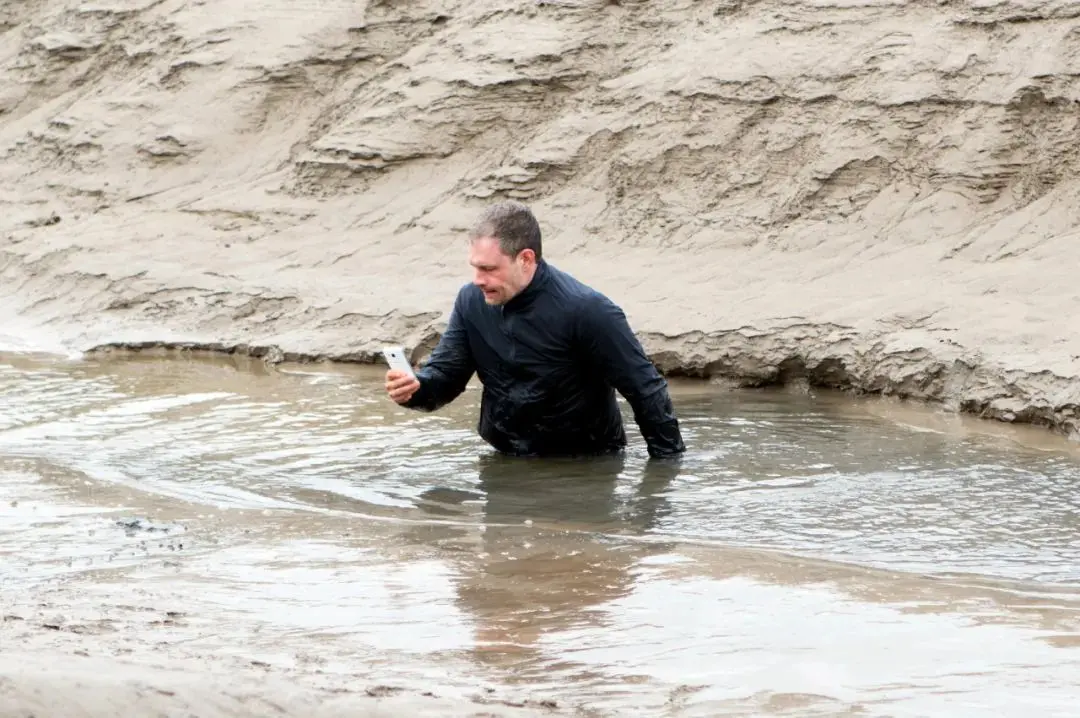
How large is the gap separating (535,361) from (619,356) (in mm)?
332

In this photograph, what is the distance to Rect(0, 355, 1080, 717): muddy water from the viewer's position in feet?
10.4

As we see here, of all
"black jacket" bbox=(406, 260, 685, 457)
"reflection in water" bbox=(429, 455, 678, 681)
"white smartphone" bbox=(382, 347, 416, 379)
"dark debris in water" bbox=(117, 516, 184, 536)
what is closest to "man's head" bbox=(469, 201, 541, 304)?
"black jacket" bbox=(406, 260, 685, 457)

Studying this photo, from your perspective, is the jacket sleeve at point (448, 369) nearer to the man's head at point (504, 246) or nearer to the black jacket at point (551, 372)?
the black jacket at point (551, 372)

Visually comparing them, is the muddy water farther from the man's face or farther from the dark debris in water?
the man's face

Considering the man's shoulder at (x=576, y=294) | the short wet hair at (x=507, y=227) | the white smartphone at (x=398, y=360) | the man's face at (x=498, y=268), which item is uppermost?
the short wet hair at (x=507, y=227)

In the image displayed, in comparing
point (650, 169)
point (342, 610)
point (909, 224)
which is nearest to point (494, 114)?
point (650, 169)

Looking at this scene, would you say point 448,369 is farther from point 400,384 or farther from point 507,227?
point 507,227

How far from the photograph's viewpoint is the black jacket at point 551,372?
5.72m

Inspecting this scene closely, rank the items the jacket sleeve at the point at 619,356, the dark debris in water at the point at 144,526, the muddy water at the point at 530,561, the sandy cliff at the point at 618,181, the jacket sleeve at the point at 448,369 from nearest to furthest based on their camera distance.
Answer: the muddy water at the point at 530,561 < the dark debris in water at the point at 144,526 < the jacket sleeve at the point at 619,356 < the jacket sleeve at the point at 448,369 < the sandy cliff at the point at 618,181

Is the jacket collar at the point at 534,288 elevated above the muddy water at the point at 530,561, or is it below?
above

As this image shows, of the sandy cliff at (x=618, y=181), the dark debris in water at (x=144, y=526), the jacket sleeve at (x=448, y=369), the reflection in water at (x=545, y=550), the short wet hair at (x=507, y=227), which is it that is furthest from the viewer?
the sandy cliff at (x=618, y=181)

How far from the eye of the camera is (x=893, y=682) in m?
3.22

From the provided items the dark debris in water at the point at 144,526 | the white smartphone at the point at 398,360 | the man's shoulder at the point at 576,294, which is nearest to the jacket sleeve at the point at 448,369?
the white smartphone at the point at 398,360

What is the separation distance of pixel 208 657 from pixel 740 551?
1947 mm
